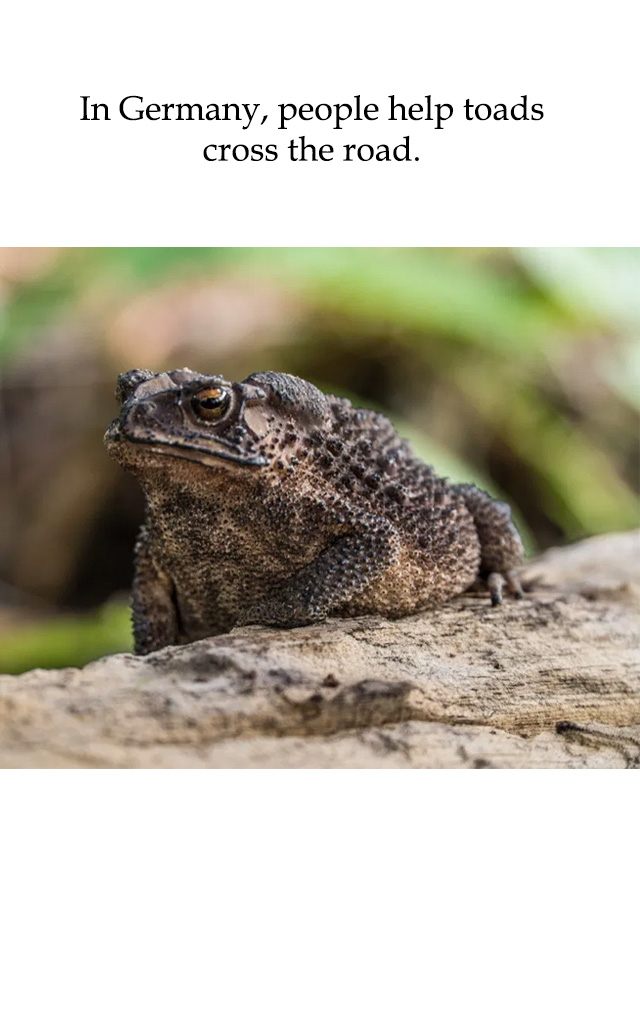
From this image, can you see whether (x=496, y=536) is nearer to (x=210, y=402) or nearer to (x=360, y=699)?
(x=360, y=699)

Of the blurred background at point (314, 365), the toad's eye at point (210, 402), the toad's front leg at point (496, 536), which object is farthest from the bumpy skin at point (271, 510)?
the blurred background at point (314, 365)

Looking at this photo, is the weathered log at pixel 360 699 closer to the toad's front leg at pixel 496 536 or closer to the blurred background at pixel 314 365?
the toad's front leg at pixel 496 536

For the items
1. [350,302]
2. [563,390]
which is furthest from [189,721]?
[563,390]

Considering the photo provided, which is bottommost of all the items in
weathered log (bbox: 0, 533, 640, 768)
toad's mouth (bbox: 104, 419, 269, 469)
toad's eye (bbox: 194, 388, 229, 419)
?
weathered log (bbox: 0, 533, 640, 768)

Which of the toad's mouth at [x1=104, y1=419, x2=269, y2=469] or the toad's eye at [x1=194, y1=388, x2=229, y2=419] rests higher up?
the toad's eye at [x1=194, y1=388, x2=229, y2=419]

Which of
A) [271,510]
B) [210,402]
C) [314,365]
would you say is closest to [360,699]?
[271,510]

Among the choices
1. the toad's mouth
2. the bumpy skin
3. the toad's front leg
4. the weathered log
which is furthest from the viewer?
the toad's front leg

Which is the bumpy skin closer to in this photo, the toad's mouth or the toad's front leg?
the toad's mouth

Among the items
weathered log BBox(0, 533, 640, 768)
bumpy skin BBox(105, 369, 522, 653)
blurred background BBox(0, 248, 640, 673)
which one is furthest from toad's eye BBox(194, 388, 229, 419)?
blurred background BBox(0, 248, 640, 673)
